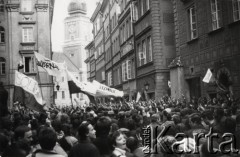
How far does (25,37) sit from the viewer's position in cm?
3675

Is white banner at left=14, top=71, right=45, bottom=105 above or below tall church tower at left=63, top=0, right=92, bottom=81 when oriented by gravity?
below

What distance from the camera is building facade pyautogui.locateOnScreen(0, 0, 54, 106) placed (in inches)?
1401

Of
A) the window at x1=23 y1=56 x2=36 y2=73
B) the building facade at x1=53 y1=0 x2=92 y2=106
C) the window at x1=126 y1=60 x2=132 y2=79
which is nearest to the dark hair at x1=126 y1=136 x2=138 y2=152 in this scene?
the window at x1=126 y1=60 x2=132 y2=79

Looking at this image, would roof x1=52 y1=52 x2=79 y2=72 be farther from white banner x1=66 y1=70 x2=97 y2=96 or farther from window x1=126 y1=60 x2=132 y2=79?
white banner x1=66 y1=70 x2=97 y2=96

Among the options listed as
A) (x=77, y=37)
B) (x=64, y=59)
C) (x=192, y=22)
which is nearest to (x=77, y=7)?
(x=77, y=37)

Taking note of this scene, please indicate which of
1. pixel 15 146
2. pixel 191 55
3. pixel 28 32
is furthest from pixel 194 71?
pixel 28 32

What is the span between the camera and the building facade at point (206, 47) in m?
15.8

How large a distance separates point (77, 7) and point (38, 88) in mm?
87336

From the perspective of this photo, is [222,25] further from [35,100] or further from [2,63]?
[2,63]

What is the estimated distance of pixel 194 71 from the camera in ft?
63.6

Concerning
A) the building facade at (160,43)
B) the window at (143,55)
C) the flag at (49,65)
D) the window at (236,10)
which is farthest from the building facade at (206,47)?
the flag at (49,65)

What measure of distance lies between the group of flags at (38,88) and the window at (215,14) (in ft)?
18.0

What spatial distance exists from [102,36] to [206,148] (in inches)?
2022

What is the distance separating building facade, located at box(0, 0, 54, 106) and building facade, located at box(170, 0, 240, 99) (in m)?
17.8
